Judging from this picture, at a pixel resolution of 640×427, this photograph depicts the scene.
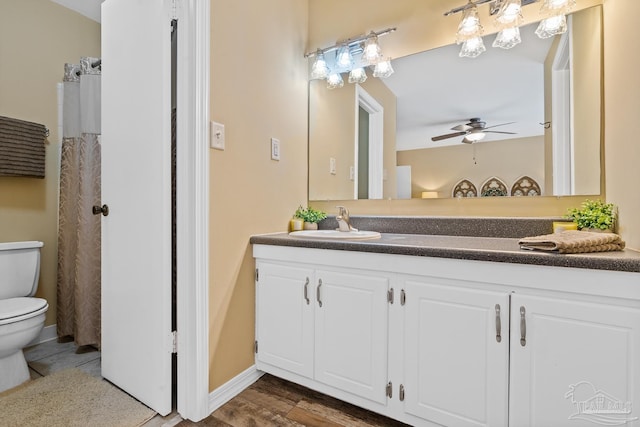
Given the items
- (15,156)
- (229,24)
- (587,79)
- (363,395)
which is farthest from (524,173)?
(15,156)

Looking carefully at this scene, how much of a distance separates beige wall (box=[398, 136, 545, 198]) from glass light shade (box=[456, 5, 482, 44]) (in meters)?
0.57

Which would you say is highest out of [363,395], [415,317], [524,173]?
[524,173]

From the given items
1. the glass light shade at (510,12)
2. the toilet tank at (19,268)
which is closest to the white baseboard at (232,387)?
the toilet tank at (19,268)

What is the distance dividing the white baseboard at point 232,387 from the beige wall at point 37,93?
1654 mm

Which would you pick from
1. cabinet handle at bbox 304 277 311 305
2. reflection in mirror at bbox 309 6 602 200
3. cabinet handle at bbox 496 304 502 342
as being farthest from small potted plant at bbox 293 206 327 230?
cabinet handle at bbox 496 304 502 342

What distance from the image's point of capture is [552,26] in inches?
56.2

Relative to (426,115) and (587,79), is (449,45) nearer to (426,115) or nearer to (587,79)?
(426,115)

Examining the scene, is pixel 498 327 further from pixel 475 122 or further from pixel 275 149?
pixel 275 149

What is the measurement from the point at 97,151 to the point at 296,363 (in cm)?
188

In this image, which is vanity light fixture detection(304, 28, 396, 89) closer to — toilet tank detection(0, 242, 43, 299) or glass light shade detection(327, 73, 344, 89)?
glass light shade detection(327, 73, 344, 89)

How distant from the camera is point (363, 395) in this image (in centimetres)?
130

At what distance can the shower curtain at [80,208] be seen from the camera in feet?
6.32

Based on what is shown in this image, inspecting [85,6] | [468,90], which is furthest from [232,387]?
[85,6]

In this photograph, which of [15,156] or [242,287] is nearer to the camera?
[242,287]
